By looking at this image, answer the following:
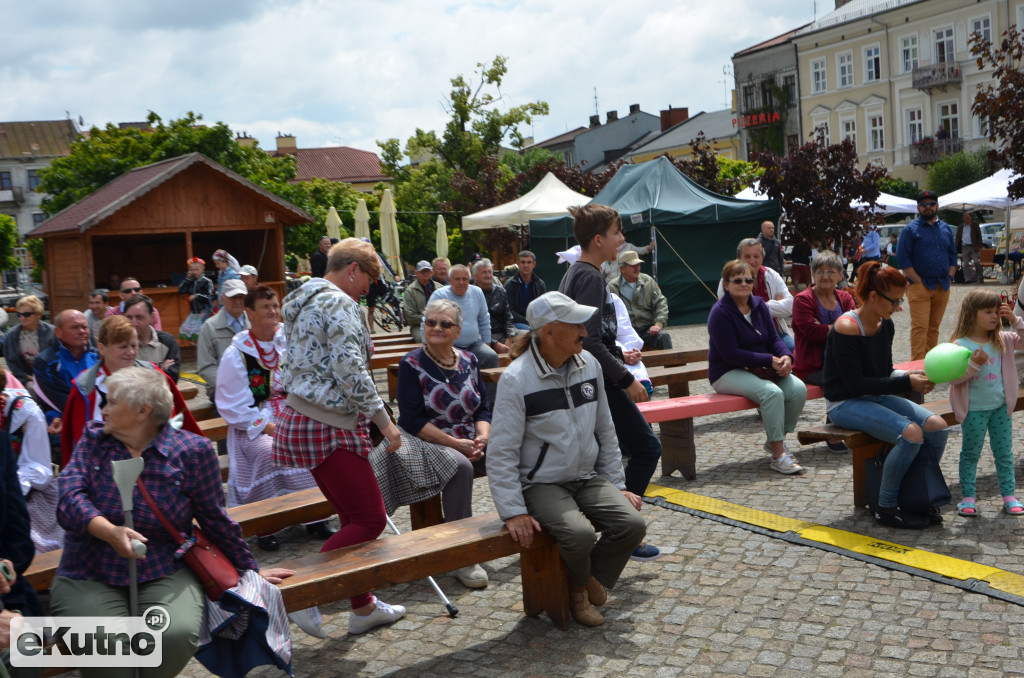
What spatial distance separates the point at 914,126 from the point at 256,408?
52317 millimetres

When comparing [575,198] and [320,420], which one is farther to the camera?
[575,198]

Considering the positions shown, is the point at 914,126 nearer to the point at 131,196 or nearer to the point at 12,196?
the point at 131,196

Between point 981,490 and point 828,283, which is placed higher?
point 828,283

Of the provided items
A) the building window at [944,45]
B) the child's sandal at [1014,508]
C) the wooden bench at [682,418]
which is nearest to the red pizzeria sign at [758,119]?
the building window at [944,45]

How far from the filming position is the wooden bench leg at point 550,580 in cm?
440

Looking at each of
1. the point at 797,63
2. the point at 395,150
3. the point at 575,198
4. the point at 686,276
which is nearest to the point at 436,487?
the point at 686,276

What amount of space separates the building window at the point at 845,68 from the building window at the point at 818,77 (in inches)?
40.3

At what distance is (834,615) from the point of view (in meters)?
4.41

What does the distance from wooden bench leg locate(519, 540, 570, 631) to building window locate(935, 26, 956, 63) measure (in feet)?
168

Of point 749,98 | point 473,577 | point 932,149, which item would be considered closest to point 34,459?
point 473,577

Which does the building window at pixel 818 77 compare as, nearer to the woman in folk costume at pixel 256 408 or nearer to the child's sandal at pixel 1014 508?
the child's sandal at pixel 1014 508

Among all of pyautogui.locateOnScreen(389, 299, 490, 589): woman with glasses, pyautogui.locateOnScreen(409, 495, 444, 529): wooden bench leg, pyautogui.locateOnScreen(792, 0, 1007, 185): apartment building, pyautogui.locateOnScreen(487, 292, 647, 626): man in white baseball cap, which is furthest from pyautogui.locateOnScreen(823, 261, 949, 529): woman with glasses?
pyautogui.locateOnScreen(792, 0, 1007, 185): apartment building

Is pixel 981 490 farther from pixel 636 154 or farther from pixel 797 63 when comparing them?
pixel 636 154

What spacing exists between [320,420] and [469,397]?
56.8 inches
